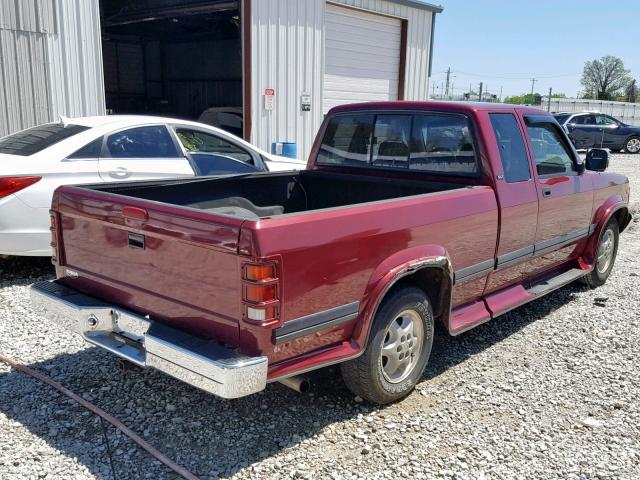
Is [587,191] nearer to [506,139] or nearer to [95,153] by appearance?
[506,139]

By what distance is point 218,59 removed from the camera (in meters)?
22.7

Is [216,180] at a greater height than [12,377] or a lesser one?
greater

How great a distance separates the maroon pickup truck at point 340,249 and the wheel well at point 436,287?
1cm

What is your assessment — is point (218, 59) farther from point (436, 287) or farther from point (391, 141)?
point (436, 287)

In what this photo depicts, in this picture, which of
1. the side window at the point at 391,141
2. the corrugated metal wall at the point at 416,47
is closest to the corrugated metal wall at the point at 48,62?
the side window at the point at 391,141

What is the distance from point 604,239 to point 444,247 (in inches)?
132

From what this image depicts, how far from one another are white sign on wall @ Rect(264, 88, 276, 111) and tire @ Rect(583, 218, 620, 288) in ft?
23.4

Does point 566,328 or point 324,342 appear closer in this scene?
point 324,342

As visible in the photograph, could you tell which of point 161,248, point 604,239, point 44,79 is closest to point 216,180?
point 161,248

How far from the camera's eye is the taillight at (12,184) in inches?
214

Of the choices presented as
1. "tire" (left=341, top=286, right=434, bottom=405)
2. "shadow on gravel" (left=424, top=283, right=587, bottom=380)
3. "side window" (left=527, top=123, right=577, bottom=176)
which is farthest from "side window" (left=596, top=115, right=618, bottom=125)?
"tire" (left=341, top=286, right=434, bottom=405)

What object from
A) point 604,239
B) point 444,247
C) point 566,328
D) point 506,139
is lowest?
point 566,328

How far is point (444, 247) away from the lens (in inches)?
154

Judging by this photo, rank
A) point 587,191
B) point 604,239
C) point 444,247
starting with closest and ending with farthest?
point 444,247 < point 587,191 < point 604,239
